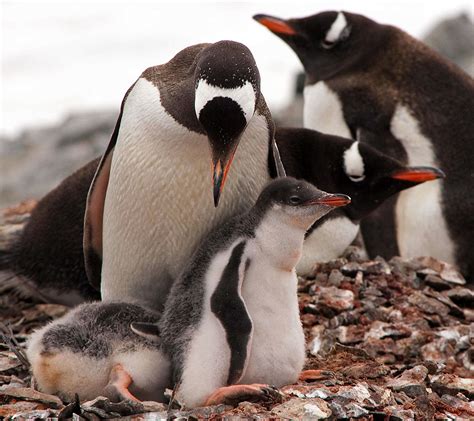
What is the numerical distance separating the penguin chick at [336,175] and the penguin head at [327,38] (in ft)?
3.75

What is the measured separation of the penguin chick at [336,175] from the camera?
13.9ft

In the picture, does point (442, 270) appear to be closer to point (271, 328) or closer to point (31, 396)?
point (271, 328)

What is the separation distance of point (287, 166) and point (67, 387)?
1712 millimetres

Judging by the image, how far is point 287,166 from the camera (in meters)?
4.30

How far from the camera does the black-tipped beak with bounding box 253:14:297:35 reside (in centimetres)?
550

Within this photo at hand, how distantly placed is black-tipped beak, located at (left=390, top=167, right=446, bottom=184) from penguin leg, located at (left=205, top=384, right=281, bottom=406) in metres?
1.68

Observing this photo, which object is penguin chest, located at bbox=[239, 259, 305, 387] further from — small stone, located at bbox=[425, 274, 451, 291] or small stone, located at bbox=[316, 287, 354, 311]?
small stone, located at bbox=[425, 274, 451, 291]

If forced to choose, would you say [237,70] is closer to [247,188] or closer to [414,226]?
[247,188]

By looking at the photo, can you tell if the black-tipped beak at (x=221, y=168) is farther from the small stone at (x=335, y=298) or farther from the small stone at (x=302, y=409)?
the small stone at (x=335, y=298)

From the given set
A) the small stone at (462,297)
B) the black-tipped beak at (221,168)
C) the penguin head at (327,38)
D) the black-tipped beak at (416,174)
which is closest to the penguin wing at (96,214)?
the black-tipped beak at (221,168)

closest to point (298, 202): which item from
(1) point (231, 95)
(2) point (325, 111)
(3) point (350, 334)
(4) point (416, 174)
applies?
(1) point (231, 95)

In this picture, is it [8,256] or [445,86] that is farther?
[445,86]

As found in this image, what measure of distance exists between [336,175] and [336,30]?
55.2 inches

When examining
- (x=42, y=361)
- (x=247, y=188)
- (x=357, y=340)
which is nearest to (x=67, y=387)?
(x=42, y=361)
